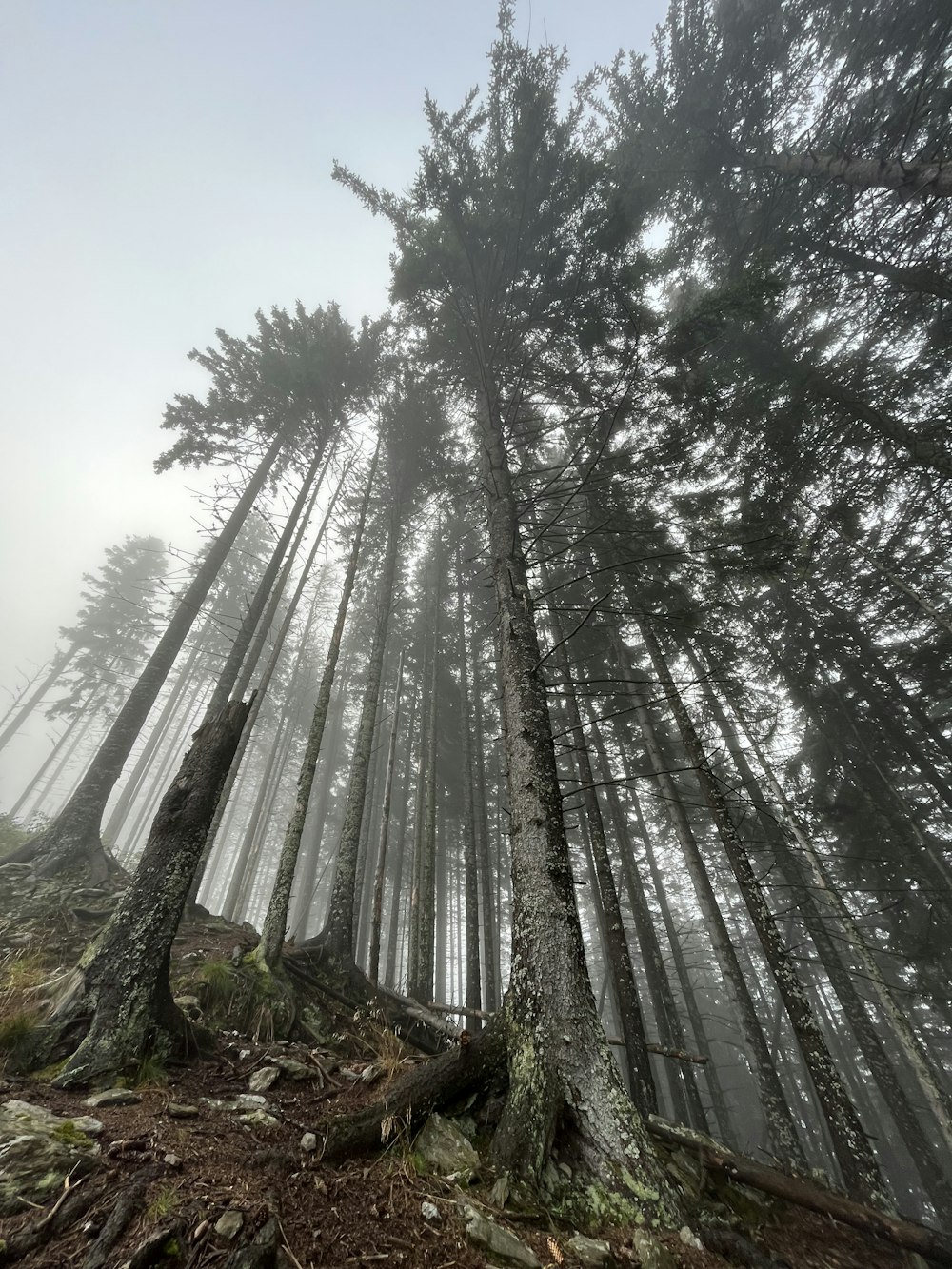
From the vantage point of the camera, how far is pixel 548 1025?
9.46 feet

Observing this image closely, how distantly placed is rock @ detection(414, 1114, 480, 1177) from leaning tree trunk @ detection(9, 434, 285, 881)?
8247 mm

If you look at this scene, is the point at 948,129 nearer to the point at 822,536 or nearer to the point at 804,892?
the point at 822,536

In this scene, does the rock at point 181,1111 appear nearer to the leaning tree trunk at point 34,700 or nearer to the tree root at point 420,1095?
the tree root at point 420,1095

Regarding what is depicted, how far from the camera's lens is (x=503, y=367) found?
923 centimetres

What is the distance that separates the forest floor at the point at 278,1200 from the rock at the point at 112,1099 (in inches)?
0.9

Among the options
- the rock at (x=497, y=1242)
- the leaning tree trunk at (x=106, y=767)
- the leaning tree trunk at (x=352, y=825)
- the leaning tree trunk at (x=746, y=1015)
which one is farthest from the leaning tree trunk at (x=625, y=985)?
the leaning tree trunk at (x=106, y=767)

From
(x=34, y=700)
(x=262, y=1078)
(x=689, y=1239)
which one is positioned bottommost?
(x=689, y=1239)

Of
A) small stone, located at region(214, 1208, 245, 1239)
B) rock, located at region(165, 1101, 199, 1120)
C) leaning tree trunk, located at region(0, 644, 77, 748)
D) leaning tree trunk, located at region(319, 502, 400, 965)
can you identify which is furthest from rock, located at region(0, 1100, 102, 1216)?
leaning tree trunk, located at region(0, 644, 77, 748)

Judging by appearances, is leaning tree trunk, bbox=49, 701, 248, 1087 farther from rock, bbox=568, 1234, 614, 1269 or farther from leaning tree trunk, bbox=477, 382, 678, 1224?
rock, bbox=568, 1234, 614, 1269

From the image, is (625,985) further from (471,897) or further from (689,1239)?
(689,1239)

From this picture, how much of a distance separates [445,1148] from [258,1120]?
3.92 ft

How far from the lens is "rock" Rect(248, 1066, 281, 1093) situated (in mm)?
3445

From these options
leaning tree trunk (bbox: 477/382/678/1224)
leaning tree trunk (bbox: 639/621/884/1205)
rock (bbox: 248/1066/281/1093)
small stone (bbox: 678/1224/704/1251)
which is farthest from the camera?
leaning tree trunk (bbox: 639/621/884/1205)

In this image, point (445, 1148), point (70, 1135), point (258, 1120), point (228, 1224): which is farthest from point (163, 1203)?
point (445, 1148)
